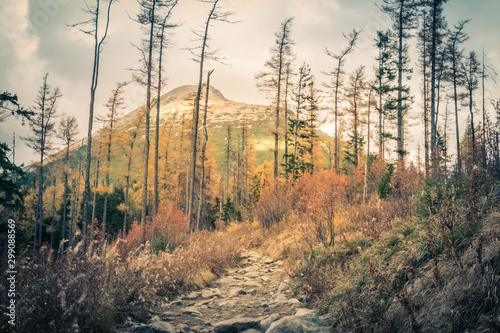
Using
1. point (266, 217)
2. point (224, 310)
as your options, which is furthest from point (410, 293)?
point (266, 217)

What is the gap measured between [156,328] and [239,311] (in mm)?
2039

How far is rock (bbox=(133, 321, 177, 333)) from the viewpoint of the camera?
417 cm

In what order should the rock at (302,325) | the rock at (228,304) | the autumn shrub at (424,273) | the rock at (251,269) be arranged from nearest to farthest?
the autumn shrub at (424,273) → the rock at (302,325) → the rock at (228,304) → the rock at (251,269)

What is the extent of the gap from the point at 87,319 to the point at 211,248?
20.8 ft

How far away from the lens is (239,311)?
5836 mm

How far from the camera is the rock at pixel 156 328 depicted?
164 inches

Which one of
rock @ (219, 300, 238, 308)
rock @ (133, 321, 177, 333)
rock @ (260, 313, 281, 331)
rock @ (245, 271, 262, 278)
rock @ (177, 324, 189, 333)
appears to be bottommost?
rock @ (245, 271, 262, 278)

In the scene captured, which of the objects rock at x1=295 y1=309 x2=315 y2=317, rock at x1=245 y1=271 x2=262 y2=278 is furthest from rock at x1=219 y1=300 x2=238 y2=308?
rock at x1=245 y1=271 x2=262 y2=278

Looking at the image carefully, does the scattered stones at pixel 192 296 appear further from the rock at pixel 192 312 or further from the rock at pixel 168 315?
the rock at pixel 168 315

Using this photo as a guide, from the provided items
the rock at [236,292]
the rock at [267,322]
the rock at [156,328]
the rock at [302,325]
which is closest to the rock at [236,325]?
the rock at [267,322]

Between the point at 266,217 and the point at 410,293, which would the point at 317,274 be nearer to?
the point at 410,293

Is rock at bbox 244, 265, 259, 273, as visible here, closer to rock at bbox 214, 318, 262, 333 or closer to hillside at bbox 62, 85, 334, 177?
rock at bbox 214, 318, 262, 333

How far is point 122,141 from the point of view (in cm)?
2528

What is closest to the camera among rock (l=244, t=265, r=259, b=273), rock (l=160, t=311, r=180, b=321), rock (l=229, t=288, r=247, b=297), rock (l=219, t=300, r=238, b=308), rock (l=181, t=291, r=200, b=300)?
rock (l=160, t=311, r=180, b=321)
